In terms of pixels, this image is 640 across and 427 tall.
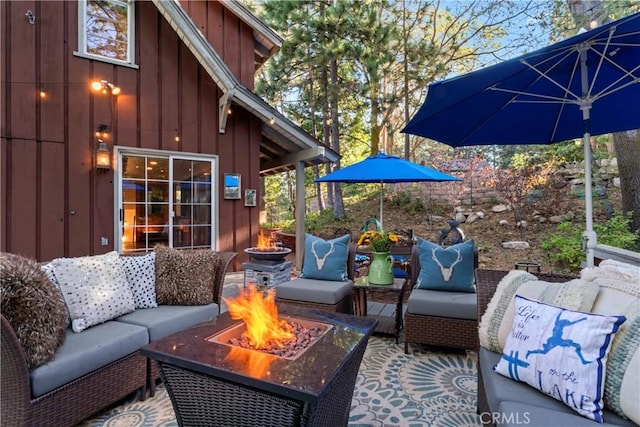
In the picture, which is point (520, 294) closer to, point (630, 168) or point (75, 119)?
point (630, 168)

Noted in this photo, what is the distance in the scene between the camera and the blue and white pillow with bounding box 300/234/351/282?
3.74m

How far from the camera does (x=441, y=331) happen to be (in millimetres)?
2922

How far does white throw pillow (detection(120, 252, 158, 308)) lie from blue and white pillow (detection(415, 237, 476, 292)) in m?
2.43

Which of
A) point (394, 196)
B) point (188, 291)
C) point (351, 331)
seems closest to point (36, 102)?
point (188, 291)

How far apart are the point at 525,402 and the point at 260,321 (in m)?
1.36

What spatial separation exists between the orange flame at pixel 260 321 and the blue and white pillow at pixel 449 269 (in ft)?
5.55

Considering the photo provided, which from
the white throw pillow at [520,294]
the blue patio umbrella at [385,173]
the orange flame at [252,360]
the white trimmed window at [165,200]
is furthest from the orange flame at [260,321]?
the white trimmed window at [165,200]

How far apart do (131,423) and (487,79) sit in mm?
3078

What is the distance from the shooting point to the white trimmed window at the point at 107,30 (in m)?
4.95

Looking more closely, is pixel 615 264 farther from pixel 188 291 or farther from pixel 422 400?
pixel 188 291

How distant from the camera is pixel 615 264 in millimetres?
1773

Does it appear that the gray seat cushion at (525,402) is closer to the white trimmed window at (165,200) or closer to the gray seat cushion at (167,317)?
the gray seat cushion at (167,317)

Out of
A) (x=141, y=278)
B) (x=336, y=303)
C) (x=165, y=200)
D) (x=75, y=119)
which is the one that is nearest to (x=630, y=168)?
(x=336, y=303)

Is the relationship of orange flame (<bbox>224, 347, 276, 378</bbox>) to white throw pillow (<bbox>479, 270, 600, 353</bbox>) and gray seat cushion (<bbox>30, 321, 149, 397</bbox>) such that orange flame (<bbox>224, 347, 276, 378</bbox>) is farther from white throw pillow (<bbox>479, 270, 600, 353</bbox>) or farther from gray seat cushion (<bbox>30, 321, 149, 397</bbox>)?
white throw pillow (<bbox>479, 270, 600, 353</bbox>)
